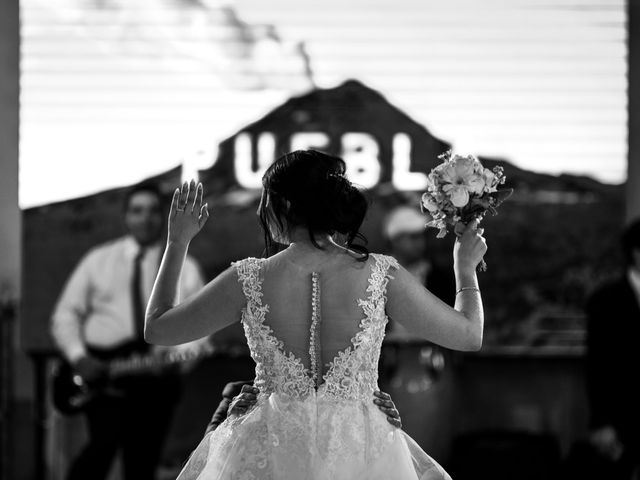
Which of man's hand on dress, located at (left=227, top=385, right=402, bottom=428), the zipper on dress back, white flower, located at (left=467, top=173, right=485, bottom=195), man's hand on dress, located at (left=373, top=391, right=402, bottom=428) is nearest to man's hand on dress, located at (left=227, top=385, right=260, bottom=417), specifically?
man's hand on dress, located at (left=227, top=385, right=402, bottom=428)

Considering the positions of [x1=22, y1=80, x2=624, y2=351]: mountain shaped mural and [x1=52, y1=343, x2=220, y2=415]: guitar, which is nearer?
[x1=52, y1=343, x2=220, y2=415]: guitar

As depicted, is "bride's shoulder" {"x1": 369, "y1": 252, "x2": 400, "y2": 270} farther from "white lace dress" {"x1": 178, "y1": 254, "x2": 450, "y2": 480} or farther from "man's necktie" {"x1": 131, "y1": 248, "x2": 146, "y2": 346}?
"man's necktie" {"x1": 131, "y1": 248, "x2": 146, "y2": 346}

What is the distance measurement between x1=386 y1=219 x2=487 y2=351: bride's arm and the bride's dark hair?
124 millimetres

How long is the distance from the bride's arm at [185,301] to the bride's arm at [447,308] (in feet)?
1.19

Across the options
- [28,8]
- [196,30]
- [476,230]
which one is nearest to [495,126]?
[196,30]

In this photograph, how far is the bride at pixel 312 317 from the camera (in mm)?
2383

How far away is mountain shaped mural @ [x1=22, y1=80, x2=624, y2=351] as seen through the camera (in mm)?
5867

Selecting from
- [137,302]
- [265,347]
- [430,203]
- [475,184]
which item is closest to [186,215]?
[265,347]

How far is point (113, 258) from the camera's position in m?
5.88

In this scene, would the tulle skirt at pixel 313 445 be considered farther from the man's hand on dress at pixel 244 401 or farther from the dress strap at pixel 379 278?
the dress strap at pixel 379 278

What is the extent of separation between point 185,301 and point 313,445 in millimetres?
442

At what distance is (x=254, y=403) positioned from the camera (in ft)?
8.25

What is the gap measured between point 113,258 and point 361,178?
1441 mm

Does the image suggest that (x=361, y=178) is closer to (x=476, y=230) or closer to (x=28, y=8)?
(x=28, y=8)
